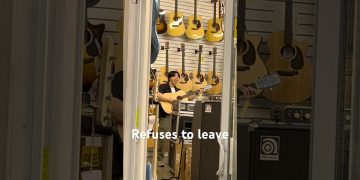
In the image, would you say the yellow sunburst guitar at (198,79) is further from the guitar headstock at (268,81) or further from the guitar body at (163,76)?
the guitar headstock at (268,81)

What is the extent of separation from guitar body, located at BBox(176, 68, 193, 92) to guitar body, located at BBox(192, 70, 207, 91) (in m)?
0.07

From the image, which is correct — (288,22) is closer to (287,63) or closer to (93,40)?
(287,63)

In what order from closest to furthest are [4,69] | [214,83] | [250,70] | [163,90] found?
1. [4,69]
2. [250,70]
3. [163,90]
4. [214,83]

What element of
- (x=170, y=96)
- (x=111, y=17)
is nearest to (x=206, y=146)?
(x=170, y=96)

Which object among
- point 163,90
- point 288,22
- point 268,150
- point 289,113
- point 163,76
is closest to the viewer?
point 268,150

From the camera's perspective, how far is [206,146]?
186 inches

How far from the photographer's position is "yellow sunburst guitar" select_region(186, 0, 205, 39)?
6785mm

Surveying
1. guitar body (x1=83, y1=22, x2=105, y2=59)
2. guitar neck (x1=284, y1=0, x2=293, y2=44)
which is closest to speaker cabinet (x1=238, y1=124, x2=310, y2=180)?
guitar neck (x1=284, y1=0, x2=293, y2=44)

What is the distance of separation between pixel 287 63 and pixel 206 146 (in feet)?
6.61

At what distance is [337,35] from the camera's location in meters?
0.97

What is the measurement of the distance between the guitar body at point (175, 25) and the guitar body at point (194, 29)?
0.38ft

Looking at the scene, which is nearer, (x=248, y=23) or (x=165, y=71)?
(x=248, y=23)

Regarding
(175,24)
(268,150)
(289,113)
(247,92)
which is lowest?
(268,150)

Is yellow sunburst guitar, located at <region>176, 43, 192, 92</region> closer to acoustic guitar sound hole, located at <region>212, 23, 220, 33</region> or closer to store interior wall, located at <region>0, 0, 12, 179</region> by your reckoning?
acoustic guitar sound hole, located at <region>212, 23, 220, 33</region>
